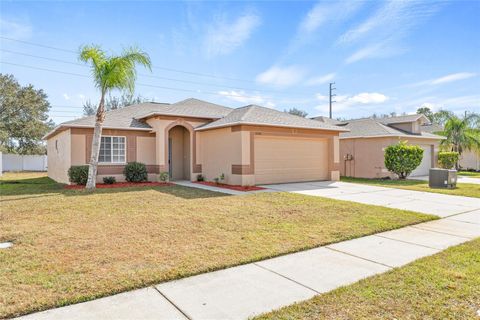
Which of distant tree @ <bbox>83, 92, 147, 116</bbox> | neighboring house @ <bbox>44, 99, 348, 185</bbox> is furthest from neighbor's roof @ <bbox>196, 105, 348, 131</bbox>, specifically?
distant tree @ <bbox>83, 92, 147, 116</bbox>

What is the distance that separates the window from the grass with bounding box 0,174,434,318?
533cm

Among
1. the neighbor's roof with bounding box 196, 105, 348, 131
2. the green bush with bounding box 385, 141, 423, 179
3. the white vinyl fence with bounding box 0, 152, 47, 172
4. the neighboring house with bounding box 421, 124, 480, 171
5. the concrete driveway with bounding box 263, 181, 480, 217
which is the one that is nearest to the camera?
the concrete driveway with bounding box 263, 181, 480, 217

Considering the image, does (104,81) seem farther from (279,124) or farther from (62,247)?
(62,247)

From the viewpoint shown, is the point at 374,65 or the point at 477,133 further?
the point at 477,133

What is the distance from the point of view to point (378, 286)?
3.84m

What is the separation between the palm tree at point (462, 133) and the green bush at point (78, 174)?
25992 millimetres

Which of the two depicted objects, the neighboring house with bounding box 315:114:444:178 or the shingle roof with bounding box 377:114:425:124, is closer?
the neighboring house with bounding box 315:114:444:178

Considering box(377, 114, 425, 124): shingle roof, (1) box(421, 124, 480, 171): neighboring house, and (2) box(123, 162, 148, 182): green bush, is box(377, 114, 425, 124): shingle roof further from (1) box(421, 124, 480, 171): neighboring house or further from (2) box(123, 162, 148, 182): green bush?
(2) box(123, 162, 148, 182): green bush

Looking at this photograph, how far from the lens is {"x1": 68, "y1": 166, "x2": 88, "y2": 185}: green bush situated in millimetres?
14656

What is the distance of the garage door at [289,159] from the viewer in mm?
15089

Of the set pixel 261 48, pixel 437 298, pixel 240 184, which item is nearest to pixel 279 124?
pixel 240 184

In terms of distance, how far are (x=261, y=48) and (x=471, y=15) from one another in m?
10.1

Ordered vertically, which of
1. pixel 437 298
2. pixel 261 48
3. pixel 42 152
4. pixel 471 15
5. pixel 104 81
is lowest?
pixel 437 298

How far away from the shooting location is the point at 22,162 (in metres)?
32.4
